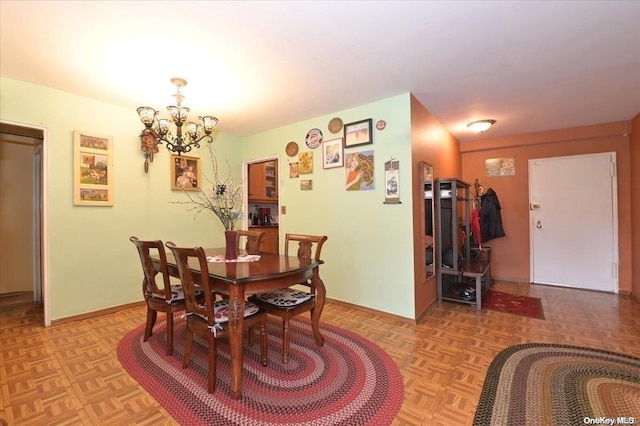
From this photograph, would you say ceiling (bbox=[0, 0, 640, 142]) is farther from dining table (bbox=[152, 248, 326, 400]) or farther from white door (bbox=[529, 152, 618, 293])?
dining table (bbox=[152, 248, 326, 400])

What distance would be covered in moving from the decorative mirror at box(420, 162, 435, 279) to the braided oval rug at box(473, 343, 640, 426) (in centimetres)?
118

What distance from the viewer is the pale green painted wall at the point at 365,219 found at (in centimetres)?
303

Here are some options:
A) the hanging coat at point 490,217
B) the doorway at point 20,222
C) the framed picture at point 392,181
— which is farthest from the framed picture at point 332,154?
the doorway at point 20,222

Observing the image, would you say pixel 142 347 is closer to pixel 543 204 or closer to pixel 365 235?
pixel 365 235

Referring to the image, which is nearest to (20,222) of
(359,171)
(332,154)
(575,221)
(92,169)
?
(92,169)

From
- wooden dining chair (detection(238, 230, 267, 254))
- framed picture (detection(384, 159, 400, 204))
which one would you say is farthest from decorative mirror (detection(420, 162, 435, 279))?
wooden dining chair (detection(238, 230, 267, 254))

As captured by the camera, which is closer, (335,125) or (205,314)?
(205,314)

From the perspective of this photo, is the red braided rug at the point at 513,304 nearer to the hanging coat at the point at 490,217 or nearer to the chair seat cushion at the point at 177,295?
the hanging coat at the point at 490,217

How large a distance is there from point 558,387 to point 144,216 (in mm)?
4229

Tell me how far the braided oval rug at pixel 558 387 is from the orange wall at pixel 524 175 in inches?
102

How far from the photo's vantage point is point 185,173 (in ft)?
12.9

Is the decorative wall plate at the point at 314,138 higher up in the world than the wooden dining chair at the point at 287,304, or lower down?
higher up

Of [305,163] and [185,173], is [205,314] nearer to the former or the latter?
[305,163]

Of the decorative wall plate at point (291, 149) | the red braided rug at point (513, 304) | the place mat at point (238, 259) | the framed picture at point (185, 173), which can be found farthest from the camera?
the decorative wall plate at point (291, 149)
